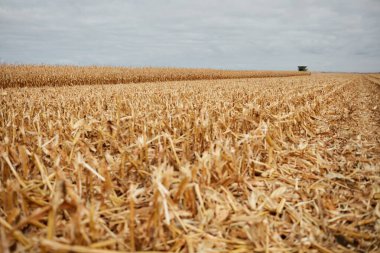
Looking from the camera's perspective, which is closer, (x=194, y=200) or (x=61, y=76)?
(x=194, y=200)

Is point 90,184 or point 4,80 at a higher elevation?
point 4,80

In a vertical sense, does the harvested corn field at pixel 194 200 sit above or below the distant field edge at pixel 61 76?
below

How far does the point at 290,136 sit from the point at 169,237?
2574 mm

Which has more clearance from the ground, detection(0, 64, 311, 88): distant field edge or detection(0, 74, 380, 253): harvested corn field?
detection(0, 64, 311, 88): distant field edge

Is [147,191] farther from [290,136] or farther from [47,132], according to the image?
[290,136]

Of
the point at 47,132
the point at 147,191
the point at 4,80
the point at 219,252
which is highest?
the point at 4,80

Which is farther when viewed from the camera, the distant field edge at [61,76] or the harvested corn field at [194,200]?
the distant field edge at [61,76]

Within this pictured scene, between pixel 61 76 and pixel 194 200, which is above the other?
pixel 61 76

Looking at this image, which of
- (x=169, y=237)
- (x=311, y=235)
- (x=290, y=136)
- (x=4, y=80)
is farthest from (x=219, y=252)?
(x=4, y=80)

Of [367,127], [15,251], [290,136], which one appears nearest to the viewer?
[15,251]

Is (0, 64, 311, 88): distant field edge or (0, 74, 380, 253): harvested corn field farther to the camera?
(0, 64, 311, 88): distant field edge

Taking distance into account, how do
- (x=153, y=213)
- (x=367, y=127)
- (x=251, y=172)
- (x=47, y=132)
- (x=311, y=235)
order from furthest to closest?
(x=367, y=127)
(x=47, y=132)
(x=251, y=172)
(x=311, y=235)
(x=153, y=213)

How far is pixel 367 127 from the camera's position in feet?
15.7

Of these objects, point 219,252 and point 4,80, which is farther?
point 4,80
